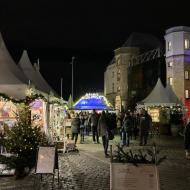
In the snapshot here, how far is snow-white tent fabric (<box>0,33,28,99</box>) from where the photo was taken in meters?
14.3

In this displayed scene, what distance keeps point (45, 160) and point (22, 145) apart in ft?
5.37

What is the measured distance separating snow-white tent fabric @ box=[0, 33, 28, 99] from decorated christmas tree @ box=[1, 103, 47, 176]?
2184 millimetres

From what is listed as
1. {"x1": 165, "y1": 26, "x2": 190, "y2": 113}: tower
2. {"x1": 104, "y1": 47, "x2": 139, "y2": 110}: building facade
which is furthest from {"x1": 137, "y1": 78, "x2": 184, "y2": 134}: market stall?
{"x1": 104, "y1": 47, "x2": 139, "y2": 110}: building facade

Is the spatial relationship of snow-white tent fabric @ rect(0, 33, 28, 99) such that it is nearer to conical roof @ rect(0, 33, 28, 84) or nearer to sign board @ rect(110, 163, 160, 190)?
conical roof @ rect(0, 33, 28, 84)

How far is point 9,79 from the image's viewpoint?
47.8 feet

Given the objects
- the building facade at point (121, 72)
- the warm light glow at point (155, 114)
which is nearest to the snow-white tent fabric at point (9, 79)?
the warm light glow at point (155, 114)

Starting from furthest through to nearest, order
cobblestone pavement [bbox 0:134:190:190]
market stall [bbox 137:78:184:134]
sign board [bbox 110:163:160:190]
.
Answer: market stall [bbox 137:78:184:134]
cobblestone pavement [bbox 0:134:190:190]
sign board [bbox 110:163:160:190]

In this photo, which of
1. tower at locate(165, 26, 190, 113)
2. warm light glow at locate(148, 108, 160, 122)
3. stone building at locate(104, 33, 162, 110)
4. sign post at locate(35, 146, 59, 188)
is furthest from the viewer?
stone building at locate(104, 33, 162, 110)

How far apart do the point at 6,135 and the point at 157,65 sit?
51249mm

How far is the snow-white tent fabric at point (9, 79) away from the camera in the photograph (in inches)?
562

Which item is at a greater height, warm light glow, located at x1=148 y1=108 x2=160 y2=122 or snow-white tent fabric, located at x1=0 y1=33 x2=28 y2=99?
snow-white tent fabric, located at x1=0 y1=33 x2=28 y2=99

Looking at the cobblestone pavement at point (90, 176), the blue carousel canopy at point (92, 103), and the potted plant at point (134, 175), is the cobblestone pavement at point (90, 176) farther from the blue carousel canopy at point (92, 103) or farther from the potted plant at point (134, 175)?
the blue carousel canopy at point (92, 103)

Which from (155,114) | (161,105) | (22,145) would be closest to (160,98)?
(161,105)

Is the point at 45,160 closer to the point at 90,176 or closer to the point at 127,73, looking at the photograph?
the point at 90,176
